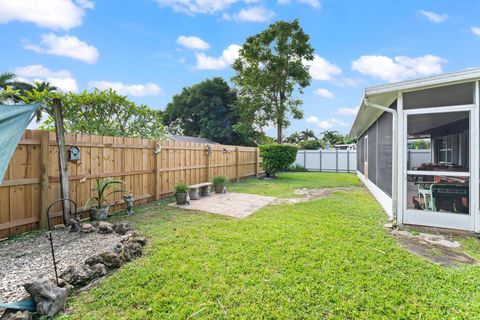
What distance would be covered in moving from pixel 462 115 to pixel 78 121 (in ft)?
31.8

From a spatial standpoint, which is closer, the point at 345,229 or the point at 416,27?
the point at 345,229

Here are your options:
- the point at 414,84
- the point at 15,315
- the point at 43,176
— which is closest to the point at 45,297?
the point at 15,315

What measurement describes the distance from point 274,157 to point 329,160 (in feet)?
23.5

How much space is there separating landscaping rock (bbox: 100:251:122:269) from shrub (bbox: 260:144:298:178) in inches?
418

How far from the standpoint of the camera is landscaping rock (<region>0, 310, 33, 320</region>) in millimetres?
1861

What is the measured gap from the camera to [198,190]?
24.4 ft

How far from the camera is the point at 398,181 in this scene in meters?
4.55

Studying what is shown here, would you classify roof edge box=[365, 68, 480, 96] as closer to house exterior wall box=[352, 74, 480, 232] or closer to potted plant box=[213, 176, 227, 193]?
house exterior wall box=[352, 74, 480, 232]

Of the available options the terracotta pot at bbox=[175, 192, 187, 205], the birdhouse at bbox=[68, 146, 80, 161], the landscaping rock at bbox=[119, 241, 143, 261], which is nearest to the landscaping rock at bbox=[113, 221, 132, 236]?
the landscaping rock at bbox=[119, 241, 143, 261]

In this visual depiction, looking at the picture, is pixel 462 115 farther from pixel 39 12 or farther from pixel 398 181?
pixel 39 12

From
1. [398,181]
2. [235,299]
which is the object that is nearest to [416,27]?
[398,181]

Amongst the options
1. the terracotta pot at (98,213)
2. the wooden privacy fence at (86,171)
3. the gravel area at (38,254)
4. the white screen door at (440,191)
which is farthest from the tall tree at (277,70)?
the gravel area at (38,254)

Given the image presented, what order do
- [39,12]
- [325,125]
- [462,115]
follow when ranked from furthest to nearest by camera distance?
1. [325,125]
2. [39,12]
3. [462,115]

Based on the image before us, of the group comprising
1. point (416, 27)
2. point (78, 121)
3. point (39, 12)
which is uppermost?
point (416, 27)
